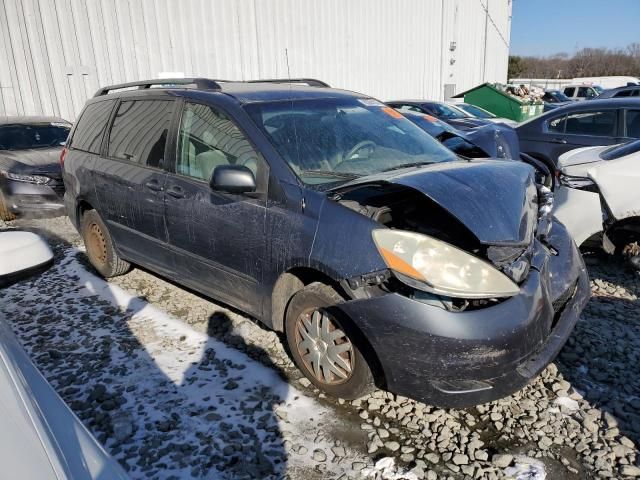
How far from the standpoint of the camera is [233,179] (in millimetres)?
2574

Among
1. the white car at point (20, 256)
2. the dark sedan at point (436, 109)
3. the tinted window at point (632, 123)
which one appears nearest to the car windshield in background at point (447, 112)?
the dark sedan at point (436, 109)

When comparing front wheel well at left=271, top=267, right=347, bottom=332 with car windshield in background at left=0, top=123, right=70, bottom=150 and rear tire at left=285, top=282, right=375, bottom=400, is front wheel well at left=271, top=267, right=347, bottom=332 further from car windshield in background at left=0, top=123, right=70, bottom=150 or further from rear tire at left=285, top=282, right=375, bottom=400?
car windshield in background at left=0, top=123, right=70, bottom=150

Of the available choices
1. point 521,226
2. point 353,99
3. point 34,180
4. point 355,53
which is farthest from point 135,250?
point 355,53

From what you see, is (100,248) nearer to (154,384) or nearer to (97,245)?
(97,245)

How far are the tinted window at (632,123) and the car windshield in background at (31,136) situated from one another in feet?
27.4

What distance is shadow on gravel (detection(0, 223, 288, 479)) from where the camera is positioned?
2219 mm

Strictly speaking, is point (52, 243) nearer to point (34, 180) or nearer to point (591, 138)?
point (34, 180)

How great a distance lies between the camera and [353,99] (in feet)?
11.5

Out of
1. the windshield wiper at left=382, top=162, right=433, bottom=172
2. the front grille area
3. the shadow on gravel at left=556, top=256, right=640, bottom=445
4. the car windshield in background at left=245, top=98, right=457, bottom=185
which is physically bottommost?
the shadow on gravel at left=556, top=256, right=640, bottom=445

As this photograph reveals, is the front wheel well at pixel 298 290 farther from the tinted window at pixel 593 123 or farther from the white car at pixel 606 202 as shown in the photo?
the tinted window at pixel 593 123

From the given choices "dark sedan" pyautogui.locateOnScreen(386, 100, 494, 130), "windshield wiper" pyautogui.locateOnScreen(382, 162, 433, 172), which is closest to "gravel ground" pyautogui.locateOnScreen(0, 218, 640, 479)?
"windshield wiper" pyautogui.locateOnScreen(382, 162, 433, 172)

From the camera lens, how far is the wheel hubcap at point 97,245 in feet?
14.0

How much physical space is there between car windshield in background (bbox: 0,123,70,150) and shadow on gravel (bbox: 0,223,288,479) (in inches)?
158

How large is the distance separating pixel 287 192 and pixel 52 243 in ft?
14.0
